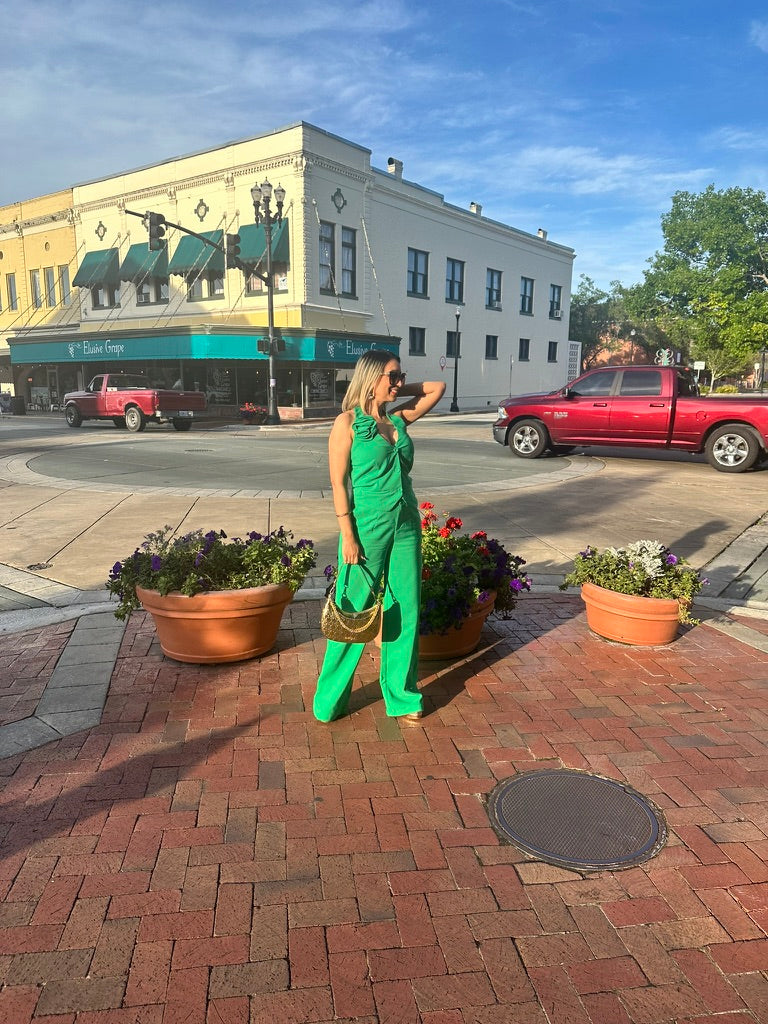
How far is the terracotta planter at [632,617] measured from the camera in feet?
15.0

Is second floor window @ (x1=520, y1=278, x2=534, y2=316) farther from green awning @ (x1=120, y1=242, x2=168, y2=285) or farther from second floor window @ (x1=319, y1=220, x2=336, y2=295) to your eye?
green awning @ (x1=120, y1=242, x2=168, y2=285)

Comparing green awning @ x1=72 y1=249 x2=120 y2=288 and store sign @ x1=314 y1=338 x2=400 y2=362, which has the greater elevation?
green awning @ x1=72 y1=249 x2=120 y2=288

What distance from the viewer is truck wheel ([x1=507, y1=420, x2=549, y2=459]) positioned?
1489cm

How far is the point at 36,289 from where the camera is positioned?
3969 centimetres

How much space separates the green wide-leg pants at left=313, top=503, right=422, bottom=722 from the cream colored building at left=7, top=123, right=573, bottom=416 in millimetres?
23082

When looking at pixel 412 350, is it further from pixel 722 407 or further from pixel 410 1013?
pixel 410 1013

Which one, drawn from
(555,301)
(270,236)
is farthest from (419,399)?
(555,301)

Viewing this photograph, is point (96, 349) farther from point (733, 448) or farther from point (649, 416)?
point (733, 448)

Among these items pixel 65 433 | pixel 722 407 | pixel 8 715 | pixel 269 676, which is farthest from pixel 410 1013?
pixel 65 433

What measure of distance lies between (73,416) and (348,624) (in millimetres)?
25020

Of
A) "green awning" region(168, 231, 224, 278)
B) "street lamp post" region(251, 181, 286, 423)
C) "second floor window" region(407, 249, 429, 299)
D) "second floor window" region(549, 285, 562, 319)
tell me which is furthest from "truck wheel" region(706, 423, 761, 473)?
"second floor window" region(549, 285, 562, 319)

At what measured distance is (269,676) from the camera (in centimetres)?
420

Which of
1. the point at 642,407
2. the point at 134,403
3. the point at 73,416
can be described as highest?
the point at 642,407

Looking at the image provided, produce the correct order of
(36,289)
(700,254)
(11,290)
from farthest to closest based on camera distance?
(700,254) < (11,290) < (36,289)
